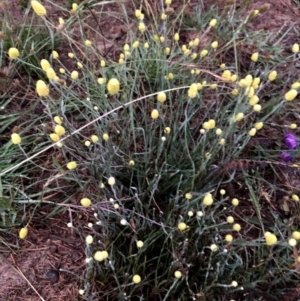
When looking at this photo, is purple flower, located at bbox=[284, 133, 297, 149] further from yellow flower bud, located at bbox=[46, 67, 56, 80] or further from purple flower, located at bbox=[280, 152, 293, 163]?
yellow flower bud, located at bbox=[46, 67, 56, 80]

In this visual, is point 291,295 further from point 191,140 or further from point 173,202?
point 191,140

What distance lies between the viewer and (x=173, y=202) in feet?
5.46

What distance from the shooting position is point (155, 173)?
5.63ft

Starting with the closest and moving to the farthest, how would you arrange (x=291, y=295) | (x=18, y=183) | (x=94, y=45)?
1. (x=291, y=295)
2. (x=18, y=183)
3. (x=94, y=45)

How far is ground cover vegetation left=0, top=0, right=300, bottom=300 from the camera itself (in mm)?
1536

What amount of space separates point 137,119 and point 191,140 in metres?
0.22

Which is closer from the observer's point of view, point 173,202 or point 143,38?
point 173,202

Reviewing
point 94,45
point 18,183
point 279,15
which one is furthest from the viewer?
point 279,15

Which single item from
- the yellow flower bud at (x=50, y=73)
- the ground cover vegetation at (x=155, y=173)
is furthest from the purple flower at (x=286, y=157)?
the yellow flower bud at (x=50, y=73)

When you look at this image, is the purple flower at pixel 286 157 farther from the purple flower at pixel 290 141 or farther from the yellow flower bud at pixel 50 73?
the yellow flower bud at pixel 50 73

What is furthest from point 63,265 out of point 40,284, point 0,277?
point 0,277

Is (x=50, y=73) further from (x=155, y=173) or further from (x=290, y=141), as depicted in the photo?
(x=290, y=141)

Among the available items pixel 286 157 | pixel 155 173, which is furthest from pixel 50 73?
pixel 286 157

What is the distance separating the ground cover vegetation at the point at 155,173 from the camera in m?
1.54
